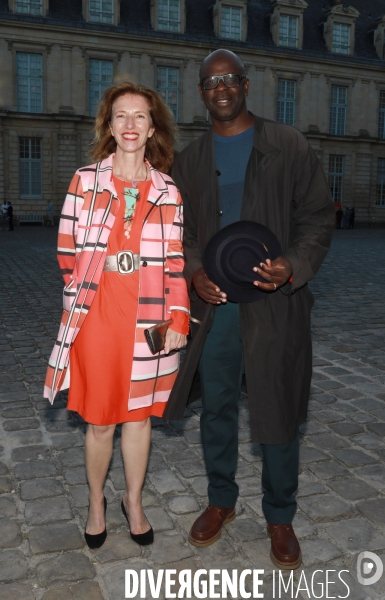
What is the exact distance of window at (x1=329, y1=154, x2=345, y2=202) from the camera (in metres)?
39.8

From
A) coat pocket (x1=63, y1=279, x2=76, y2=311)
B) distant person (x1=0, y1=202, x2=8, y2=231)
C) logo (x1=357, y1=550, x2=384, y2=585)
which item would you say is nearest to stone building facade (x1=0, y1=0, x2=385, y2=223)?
distant person (x1=0, y1=202, x2=8, y2=231)

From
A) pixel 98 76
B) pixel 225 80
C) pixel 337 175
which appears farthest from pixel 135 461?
pixel 337 175

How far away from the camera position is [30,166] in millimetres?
33812

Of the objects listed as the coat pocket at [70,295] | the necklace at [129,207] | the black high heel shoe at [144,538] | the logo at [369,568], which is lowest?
the logo at [369,568]

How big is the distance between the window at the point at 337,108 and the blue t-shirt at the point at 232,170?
38.7 metres

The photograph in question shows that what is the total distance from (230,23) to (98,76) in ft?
27.0

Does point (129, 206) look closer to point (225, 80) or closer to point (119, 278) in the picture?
point (119, 278)

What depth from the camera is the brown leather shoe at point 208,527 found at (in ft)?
9.68

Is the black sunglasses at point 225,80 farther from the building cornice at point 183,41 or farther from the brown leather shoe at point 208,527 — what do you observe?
the building cornice at point 183,41

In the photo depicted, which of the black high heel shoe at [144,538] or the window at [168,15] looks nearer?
the black high heel shoe at [144,538]

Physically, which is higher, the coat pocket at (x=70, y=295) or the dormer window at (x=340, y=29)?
the dormer window at (x=340, y=29)

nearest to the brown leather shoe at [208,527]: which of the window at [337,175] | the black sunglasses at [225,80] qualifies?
the black sunglasses at [225,80]

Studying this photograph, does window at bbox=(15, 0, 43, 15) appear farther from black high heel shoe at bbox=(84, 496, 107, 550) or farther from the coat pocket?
black high heel shoe at bbox=(84, 496, 107, 550)

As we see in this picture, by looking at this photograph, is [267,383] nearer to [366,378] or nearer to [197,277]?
[197,277]
